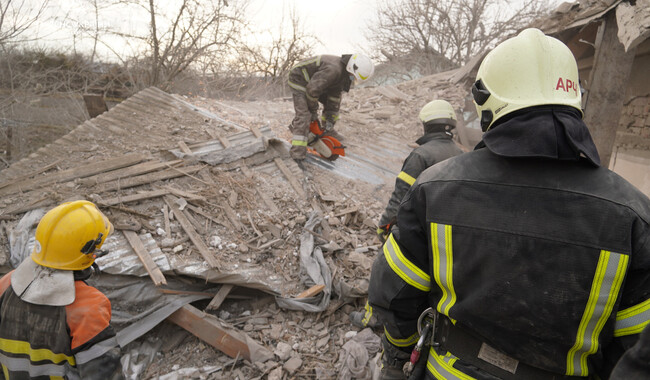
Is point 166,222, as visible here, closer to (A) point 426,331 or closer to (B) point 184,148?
(B) point 184,148

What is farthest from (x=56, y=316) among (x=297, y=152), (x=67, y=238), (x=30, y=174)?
(x=297, y=152)

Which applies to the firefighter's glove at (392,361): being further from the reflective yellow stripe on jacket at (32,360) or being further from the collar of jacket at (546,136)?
the reflective yellow stripe on jacket at (32,360)

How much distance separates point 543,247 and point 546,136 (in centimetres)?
35

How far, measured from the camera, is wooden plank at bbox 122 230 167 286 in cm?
364

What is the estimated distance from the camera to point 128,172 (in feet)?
16.4

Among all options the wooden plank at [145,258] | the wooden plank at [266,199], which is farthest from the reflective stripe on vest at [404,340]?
the wooden plank at [266,199]

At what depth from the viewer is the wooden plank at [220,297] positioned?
3803 mm

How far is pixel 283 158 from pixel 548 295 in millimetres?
5277

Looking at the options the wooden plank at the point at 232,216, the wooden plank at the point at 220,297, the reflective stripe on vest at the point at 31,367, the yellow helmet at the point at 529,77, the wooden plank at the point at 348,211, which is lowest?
the wooden plank at the point at 220,297

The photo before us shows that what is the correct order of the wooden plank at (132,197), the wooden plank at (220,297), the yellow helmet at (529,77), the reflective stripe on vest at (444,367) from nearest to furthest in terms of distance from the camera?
the yellow helmet at (529,77) → the reflective stripe on vest at (444,367) → the wooden plank at (220,297) → the wooden plank at (132,197)

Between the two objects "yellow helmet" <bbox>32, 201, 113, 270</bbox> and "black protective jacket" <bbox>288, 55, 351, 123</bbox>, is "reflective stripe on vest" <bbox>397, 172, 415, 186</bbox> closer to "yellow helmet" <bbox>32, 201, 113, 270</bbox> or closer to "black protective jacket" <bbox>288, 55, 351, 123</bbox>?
"yellow helmet" <bbox>32, 201, 113, 270</bbox>

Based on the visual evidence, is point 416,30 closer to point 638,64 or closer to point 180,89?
point 180,89

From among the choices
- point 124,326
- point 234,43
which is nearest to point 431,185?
point 124,326

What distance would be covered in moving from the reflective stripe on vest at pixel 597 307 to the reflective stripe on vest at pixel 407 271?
516 mm
